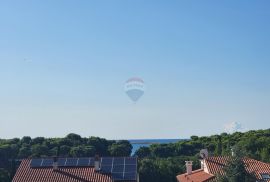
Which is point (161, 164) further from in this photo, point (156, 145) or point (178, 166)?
point (156, 145)

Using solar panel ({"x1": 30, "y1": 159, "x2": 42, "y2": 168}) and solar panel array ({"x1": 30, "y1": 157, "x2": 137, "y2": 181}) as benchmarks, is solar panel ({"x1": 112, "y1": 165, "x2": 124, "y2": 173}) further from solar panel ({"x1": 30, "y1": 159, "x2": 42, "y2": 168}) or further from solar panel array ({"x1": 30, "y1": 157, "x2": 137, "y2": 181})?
solar panel ({"x1": 30, "y1": 159, "x2": 42, "y2": 168})

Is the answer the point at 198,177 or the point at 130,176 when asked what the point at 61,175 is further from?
the point at 198,177

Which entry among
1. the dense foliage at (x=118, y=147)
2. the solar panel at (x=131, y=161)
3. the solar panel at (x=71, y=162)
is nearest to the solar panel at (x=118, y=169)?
the solar panel at (x=131, y=161)

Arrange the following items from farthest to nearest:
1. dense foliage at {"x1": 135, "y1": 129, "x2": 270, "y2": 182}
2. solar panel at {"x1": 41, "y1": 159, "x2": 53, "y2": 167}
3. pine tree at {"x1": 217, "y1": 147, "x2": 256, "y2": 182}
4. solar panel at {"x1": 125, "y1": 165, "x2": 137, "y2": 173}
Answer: dense foliage at {"x1": 135, "y1": 129, "x2": 270, "y2": 182} < solar panel at {"x1": 41, "y1": 159, "x2": 53, "y2": 167} < solar panel at {"x1": 125, "y1": 165, "x2": 137, "y2": 173} < pine tree at {"x1": 217, "y1": 147, "x2": 256, "y2": 182}

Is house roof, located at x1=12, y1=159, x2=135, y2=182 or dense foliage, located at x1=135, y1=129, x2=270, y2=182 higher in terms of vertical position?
dense foliage, located at x1=135, y1=129, x2=270, y2=182

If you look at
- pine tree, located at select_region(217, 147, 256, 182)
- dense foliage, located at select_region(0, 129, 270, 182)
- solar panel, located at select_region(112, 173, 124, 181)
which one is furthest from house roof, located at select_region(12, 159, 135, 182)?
dense foliage, located at select_region(0, 129, 270, 182)

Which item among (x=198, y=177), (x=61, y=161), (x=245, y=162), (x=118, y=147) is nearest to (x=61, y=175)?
(x=61, y=161)
